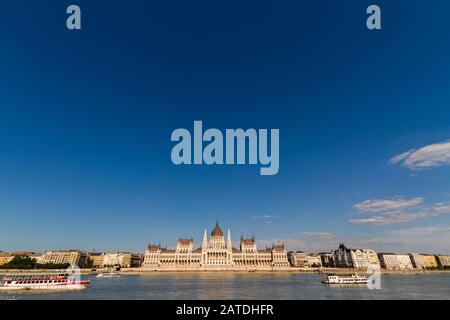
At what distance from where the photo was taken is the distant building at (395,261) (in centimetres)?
10969

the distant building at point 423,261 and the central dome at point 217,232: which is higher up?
the central dome at point 217,232

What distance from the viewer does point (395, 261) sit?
366 feet

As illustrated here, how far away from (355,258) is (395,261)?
19448 mm

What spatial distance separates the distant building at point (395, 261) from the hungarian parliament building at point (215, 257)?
37208 millimetres

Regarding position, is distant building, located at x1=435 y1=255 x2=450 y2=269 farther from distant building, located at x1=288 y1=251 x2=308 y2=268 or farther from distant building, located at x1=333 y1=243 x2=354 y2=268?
distant building, located at x1=288 y1=251 x2=308 y2=268

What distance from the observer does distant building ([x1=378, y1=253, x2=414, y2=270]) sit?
109688 mm

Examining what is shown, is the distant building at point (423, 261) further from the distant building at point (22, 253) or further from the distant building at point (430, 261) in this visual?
the distant building at point (22, 253)

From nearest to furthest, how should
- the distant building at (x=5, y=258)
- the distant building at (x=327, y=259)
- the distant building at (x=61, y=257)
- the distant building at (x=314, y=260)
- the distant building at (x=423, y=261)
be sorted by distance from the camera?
the distant building at (x=5, y=258)
the distant building at (x=61, y=257)
the distant building at (x=423, y=261)
the distant building at (x=314, y=260)
the distant building at (x=327, y=259)

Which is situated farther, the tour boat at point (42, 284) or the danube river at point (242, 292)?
the tour boat at point (42, 284)

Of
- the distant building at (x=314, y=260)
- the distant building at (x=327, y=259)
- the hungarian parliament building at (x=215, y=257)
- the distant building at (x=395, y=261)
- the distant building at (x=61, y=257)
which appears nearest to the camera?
the hungarian parliament building at (x=215, y=257)

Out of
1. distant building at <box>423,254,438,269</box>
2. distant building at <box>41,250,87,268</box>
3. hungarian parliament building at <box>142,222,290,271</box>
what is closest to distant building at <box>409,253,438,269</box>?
distant building at <box>423,254,438,269</box>

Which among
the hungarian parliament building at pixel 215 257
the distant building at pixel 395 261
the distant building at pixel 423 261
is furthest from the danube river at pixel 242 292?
the distant building at pixel 423 261
